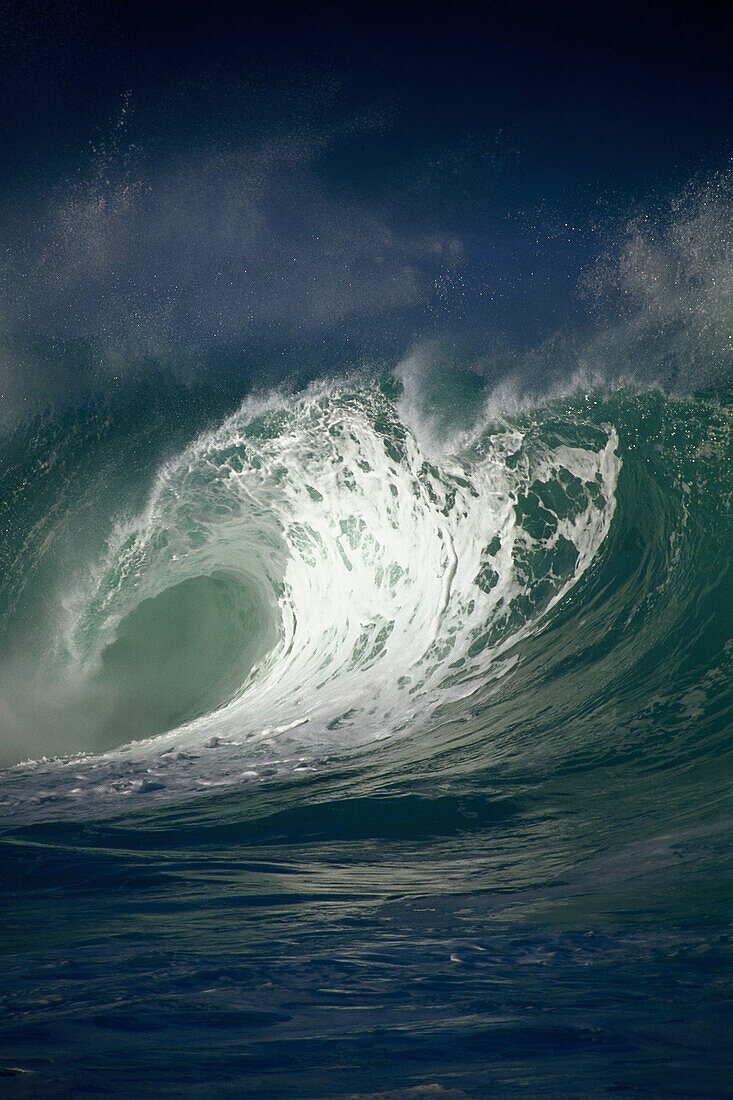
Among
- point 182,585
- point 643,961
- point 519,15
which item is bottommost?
point 643,961

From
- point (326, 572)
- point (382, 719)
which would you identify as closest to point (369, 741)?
point (382, 719)

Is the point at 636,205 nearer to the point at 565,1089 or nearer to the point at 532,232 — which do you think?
the point at 532,232

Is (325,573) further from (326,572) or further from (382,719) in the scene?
(382,719)

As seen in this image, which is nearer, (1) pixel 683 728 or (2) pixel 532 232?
(1) pixel 683 728

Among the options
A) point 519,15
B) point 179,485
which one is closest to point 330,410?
point 179,485

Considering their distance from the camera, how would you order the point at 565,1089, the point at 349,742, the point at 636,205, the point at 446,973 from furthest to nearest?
the point at 636,205
the point at 349,742
the point at 446,973
the point at 565,1089

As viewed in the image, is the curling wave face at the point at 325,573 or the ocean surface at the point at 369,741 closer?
the ocean surface at the point at 369,741

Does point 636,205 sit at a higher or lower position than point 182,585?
higher
